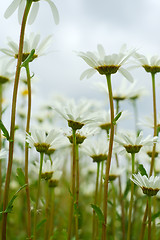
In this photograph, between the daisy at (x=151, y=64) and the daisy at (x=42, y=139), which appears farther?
the daisy at (x=151, y=64)

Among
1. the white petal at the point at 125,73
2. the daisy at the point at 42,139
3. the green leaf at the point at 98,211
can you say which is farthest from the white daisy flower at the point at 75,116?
the green leaf at the point at 98,211

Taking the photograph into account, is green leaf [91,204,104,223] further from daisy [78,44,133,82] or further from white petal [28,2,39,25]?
white petal [28,2,39,25]

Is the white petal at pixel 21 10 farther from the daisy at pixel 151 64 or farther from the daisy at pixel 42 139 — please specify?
the daisy at pixel 151 64

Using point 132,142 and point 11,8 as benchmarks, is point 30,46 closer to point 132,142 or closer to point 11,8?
point 11,8

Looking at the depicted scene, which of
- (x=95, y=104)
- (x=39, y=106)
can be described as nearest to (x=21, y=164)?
(x=95, y=104)

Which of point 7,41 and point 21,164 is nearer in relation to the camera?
point 7,41

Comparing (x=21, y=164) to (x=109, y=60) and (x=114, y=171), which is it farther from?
(x=109, y=60)

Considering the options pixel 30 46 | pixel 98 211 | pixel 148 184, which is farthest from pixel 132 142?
pixel 30 46
